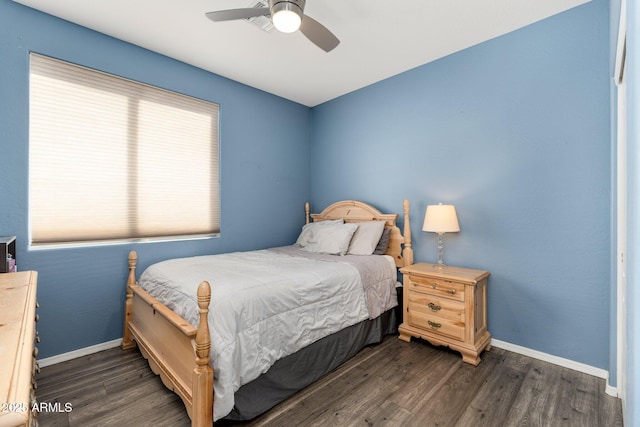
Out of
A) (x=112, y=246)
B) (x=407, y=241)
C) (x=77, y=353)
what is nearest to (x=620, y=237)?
(x=407, y=241)

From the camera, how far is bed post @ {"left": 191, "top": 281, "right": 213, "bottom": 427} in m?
1.51

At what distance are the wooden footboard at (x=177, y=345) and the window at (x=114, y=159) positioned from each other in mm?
481

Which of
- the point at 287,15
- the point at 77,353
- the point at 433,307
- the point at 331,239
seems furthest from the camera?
the point at 331,239

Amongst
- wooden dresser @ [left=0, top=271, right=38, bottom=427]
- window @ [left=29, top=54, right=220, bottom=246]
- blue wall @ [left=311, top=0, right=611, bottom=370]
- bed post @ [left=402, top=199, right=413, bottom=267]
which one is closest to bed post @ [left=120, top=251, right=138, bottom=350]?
window @ [left=29, top=54, right=220, bottom=246]

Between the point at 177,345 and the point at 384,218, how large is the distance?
7.82 feet

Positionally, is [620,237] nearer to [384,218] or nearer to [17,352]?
[384,218]

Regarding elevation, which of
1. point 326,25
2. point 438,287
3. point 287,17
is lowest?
point 438,287

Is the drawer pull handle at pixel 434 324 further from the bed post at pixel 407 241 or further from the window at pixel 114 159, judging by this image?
the window at pixel 114 159

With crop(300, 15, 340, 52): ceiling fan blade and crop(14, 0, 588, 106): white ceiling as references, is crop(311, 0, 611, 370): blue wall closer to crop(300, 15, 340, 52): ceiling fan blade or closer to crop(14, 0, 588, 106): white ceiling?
crop(14, 0, 588, 106): white ceiling

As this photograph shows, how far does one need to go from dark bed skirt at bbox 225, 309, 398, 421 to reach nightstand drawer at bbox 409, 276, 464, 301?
0.46 m

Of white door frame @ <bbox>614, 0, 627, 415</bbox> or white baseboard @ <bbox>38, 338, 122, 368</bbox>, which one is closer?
white door frame @ <bbox>614, 0, 627, 415</bbox>

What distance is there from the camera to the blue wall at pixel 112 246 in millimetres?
2201

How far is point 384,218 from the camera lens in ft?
11.1

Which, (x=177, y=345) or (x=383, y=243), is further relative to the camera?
(x=383, y=243)
